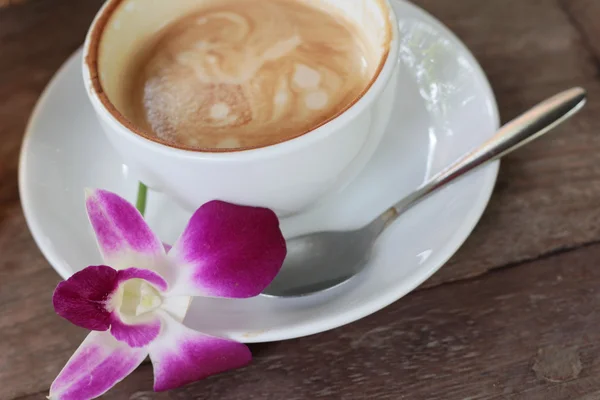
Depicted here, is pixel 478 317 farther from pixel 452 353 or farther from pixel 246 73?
pixel 246 73

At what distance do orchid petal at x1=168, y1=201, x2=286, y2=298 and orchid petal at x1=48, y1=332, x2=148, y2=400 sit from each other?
0.08 meters

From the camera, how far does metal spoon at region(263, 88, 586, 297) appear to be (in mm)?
652

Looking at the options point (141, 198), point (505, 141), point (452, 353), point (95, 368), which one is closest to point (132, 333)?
point (95, 368)

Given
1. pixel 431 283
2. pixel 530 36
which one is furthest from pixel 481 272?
pixel 530 36

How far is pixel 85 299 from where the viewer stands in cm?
58

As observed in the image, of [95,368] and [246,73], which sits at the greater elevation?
[246,73]

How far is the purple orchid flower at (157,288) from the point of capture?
0.58 meters

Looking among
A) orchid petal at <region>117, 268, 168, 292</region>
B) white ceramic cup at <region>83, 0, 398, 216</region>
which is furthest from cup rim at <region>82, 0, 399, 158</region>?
orchid petal at <region>117, 268, 168, 292</region>

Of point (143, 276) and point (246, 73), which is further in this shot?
point (246, 73)

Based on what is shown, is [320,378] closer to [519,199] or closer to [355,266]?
[355,266]

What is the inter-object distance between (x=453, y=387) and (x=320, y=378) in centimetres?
13

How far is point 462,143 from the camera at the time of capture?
29.7 inches

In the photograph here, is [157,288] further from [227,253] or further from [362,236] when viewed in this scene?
[362,236]

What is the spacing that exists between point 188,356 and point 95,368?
9cm
